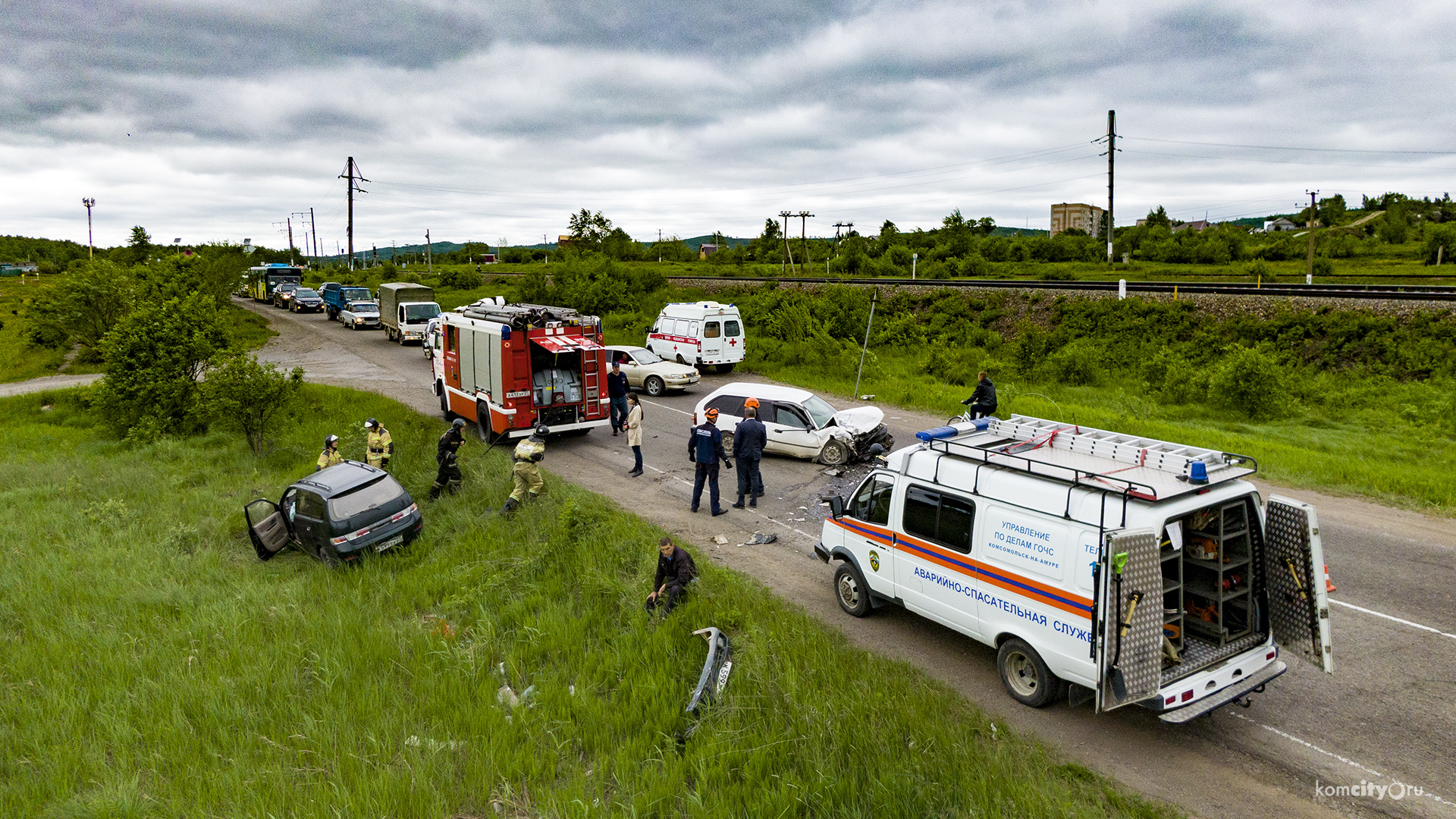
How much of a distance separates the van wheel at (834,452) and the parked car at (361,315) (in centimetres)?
3703

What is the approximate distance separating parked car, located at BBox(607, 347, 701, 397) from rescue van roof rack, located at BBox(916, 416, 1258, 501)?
1530 centimetres

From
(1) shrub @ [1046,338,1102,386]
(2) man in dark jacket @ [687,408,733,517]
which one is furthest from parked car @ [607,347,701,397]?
(1) shrub @ [1046,338,1102,386]

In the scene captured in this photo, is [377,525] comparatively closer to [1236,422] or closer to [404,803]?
[404,803]

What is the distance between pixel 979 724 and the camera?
21.3 ft

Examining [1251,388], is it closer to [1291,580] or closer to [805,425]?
[805,425]

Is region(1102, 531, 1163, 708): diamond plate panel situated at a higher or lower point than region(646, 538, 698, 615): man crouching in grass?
higher

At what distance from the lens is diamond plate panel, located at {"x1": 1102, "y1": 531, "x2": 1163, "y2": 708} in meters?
5.84

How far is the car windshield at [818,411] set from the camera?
15.6 metres

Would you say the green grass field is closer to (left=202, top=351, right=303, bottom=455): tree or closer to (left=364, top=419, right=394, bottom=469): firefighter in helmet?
(left=202, top=351, right=303, bottom=455): tree

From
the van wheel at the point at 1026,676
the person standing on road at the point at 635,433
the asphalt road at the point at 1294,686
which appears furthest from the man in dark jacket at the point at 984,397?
the van wheel at the point at 1026,676

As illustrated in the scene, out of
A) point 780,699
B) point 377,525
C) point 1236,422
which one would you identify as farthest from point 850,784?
point 1236,422

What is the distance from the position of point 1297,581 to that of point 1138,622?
1667 millimetres

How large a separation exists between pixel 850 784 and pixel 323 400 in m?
22.8

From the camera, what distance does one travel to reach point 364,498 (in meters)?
12.0
